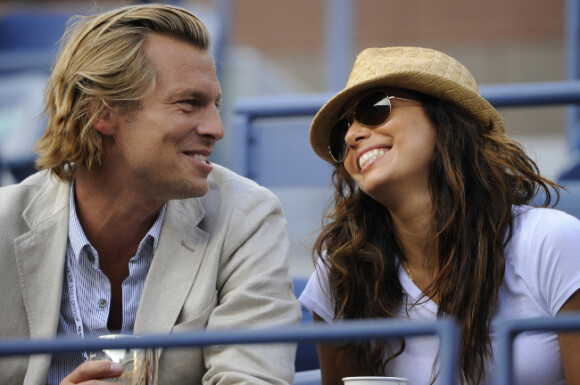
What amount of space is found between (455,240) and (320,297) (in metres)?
0.53

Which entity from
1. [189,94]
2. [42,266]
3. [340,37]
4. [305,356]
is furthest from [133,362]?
[340,37]

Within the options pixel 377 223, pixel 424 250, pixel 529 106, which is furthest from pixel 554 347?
pixel 529 106

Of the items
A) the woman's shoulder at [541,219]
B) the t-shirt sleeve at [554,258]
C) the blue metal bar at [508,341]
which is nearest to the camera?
the blue metal bar at [508,341]

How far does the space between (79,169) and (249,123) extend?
4.95ft

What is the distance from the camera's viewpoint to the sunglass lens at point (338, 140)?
10.9 ft

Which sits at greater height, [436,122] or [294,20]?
[436,122]

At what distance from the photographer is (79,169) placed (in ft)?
10.5

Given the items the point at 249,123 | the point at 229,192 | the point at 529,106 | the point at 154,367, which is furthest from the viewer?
the point at 249,123

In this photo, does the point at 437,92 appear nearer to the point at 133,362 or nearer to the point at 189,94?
the point at 189,94

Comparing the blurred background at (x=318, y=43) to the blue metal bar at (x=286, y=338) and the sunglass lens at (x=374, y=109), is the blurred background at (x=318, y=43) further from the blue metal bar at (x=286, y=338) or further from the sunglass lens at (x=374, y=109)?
the blue metal bar at (x=286, y=338)

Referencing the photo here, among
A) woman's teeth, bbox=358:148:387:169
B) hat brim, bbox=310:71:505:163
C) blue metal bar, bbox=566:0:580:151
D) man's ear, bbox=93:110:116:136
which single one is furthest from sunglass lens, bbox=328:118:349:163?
blue metal bar, bbox=566:0:580:151

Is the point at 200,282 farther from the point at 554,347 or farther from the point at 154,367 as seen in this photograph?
the point at 554,347

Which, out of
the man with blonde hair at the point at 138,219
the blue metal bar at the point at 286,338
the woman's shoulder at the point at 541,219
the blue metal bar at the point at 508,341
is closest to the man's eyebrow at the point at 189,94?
the man with blonde hair at the point at 138,219

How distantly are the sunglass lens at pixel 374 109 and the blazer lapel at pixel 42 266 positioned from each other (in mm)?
1010
